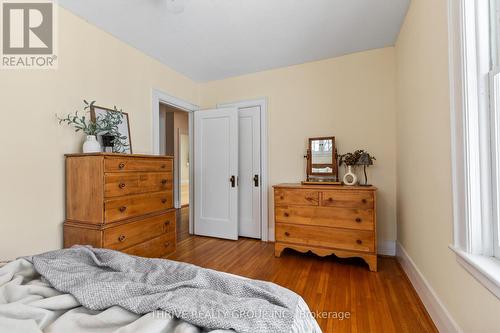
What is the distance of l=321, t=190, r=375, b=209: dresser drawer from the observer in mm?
2406

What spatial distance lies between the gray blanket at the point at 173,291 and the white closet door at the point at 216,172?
2354 mm

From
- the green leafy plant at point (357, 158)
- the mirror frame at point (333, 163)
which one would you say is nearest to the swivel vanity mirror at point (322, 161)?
the mirror frame at point (333, 163)

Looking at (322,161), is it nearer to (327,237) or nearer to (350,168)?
(350,168)

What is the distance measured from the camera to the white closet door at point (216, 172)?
3.47 m

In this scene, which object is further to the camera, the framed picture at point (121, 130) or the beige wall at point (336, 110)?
the beige wall at point (336, 110)

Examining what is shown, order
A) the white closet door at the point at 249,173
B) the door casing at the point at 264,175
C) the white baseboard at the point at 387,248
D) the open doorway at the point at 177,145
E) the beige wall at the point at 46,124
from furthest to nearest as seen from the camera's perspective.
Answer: the open doorway at the point at 177,145 < the white closet door at the point at 249,173 < the door casing at the point at 264,175 < the white baseboard at the point at 387,248 < the beige wall at the point at 46,124

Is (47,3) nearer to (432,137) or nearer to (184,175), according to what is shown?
(432,137)

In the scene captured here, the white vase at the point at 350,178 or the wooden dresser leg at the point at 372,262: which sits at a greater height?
the white vase at the point at 350,178

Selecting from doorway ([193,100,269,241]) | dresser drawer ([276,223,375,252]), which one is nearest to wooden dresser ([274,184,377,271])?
dresser drawer ([276,223,375,252])

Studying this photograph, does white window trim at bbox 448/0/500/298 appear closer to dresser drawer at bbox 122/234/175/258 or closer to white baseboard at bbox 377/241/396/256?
white baseboard at bbox 377/241/396/256

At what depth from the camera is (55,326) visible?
685 millimetres

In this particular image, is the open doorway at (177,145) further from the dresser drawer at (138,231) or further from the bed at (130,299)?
the bed at (130,299)

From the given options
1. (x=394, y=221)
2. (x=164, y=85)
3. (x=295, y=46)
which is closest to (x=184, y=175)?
(x=164, y=85)

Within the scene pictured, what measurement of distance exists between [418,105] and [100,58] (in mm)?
3144
